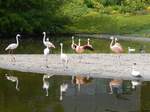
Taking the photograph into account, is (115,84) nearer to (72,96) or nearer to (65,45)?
(72,96)

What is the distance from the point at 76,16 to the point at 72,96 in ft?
115

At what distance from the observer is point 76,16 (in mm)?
54812

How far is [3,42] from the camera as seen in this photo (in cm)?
4309

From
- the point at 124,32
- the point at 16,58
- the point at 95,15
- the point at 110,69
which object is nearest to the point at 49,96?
the point at 110,69

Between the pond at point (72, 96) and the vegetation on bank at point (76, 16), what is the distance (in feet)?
60.9

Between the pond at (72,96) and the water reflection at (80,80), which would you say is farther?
the water reflection at (80,80)

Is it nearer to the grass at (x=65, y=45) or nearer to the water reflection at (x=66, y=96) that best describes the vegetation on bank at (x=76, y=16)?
the grass at (x=65, y=45)

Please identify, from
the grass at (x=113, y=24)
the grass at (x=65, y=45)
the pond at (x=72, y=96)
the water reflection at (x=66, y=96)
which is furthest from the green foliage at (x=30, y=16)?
the water reflection at (x=66, y=96)

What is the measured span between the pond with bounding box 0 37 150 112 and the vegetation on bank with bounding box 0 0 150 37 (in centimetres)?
1855

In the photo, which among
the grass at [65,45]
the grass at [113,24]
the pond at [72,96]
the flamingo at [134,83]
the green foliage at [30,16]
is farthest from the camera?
the grass at [113,24]

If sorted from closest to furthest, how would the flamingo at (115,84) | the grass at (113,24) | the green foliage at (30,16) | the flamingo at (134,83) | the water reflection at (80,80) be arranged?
the flamingo at (115,84)
the flamingo at (134,83)
the water reflection at (80,80)
the green foliage at (30,16)
the grass at (113,24)

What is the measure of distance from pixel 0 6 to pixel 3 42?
3167 mm

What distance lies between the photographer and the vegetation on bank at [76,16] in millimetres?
45188

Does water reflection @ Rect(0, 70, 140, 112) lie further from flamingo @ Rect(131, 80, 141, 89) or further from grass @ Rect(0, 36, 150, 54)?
grass @ Rect(0, 36, 150, 54)
